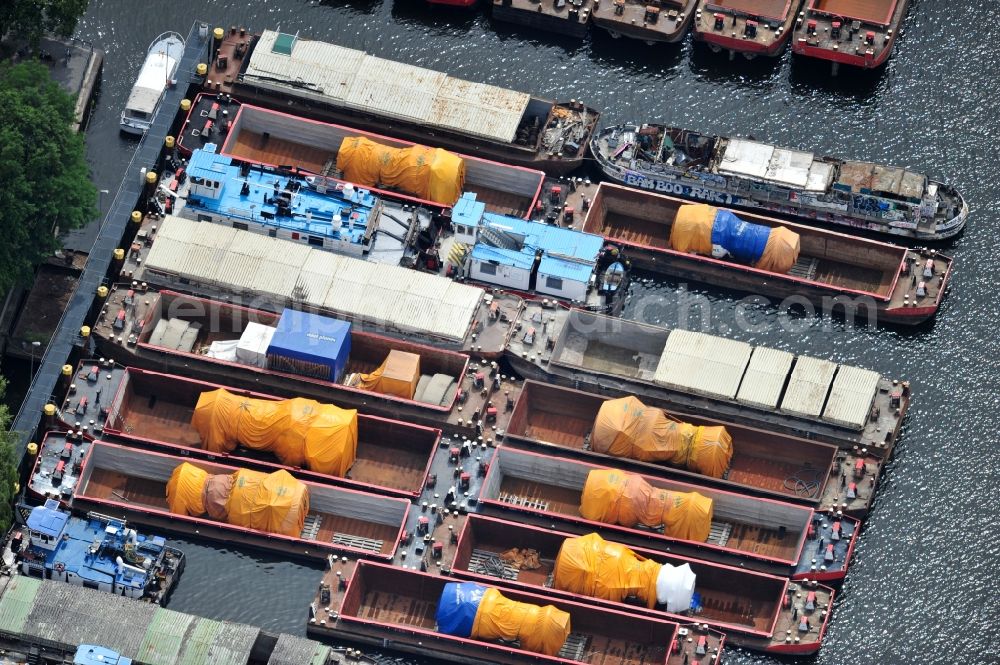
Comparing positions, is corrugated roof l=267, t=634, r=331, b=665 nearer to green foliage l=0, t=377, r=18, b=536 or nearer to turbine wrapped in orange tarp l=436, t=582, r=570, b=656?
turbine wrapped in orange tarp l=436, t=582, r=570, b=656

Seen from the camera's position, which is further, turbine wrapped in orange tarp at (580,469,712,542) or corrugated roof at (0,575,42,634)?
turbine wrapped in orange tarp at (580,469,712,542)

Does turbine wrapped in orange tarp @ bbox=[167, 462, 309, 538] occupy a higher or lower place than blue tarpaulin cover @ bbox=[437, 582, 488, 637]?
higher

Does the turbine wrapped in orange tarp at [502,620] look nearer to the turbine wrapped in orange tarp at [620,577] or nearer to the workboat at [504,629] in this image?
the workboat at [504,629]

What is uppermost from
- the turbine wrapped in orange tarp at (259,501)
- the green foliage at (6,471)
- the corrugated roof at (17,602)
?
the turbine wrapped in orange tarp at (259,501)

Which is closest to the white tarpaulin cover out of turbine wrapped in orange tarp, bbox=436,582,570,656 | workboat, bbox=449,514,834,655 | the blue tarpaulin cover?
workboat, bbox=449,514,834,655

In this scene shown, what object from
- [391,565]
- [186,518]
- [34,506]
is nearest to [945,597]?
[391,565]

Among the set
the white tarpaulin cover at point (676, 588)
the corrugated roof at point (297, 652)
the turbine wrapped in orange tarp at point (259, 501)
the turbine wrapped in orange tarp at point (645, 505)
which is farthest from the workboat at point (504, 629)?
the turbine wrapped in orange tarp at point (645, 505)
